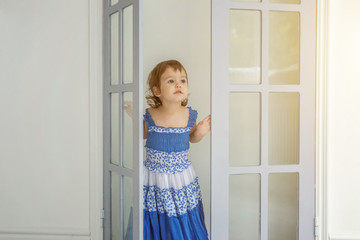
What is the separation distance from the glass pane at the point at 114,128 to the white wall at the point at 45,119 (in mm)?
224

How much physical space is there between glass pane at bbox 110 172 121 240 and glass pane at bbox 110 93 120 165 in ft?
0.35

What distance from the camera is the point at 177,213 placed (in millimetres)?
2250

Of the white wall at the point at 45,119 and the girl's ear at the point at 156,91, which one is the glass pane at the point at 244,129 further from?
the white wall at the point at 45,119

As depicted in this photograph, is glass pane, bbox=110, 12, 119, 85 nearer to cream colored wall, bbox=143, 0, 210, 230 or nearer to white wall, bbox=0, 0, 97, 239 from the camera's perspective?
white wall, bbox=0, 0, 97, 239

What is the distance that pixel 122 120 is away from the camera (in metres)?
2.25

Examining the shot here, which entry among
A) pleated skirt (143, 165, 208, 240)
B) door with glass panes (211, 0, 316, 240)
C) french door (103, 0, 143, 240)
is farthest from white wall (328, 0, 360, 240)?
french door (103, 0, 143, 240)

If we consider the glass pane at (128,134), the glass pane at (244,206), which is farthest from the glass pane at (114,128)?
the glass pane at (244,206)

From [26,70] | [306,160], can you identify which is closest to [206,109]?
[306,160]

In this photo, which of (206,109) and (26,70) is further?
(206,109)

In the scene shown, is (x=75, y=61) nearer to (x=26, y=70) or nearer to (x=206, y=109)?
(x=26, y=70)

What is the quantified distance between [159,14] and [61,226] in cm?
160

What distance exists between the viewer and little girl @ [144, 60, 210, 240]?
2246mm

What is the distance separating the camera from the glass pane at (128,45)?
2104 mm

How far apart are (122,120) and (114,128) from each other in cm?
16
